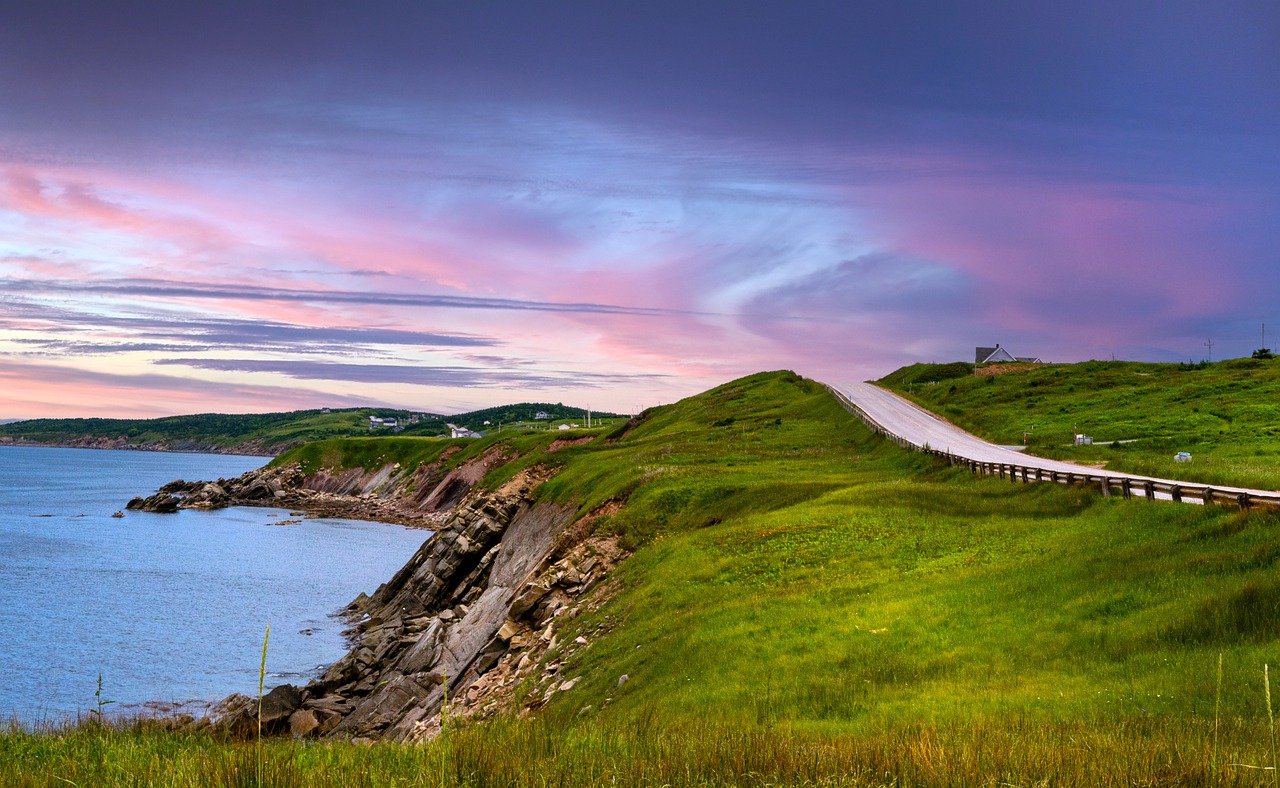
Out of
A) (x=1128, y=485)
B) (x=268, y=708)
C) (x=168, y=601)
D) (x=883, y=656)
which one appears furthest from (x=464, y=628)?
(x=168, y=601)

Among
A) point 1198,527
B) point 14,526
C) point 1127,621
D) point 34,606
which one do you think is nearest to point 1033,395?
point 1198,527

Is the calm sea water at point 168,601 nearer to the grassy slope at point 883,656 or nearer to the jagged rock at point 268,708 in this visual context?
the jagged rock at point 268,708

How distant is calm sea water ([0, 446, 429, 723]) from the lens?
1673 inches

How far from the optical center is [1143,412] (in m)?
76.7

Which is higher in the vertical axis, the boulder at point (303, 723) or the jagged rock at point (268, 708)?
the jagged rock at point (268, 708)

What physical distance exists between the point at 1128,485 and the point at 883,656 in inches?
618

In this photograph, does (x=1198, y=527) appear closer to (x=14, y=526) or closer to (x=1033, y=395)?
(x=1033, y=395)

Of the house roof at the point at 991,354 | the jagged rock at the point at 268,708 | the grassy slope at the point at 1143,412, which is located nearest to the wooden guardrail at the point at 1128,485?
the grassy slope at the point at 1143,412

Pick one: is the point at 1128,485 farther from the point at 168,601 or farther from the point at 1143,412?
the point at 168,601

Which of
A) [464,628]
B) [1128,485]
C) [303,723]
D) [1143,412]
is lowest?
[303,723]

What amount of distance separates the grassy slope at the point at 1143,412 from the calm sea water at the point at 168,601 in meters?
47.5

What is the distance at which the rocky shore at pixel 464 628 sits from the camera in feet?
104

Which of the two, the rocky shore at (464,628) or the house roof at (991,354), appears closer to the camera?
the rocky shore at (464,628)

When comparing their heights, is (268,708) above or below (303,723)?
above
